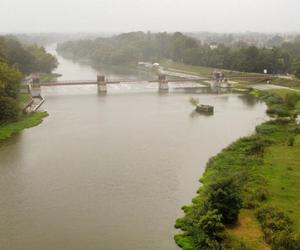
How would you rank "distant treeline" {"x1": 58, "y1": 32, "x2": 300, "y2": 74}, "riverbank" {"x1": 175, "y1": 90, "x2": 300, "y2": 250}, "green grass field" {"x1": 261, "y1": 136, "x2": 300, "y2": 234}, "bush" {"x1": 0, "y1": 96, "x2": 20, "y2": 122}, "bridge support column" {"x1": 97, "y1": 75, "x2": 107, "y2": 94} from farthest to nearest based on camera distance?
"distant treeline" {"x1": 58, "y1": 32, "x2": 300, "y2": 74}
"bridge support column" {"x1": 97, "y1": 75, "x2": 107, "y2": 94}
"bush" {"x1": 0, "y1": 96, "x2": 20, "y2": 122}
"green grass field" {"x1": 261, "y1": 136, "x2": 300, "y2": 234}
"riverbank" {"x1": 175, "y1": 90, "x2": 300, "y2": 250}

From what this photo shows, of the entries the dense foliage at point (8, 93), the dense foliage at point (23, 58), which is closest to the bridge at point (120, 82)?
the dense foliage at point (23, 58)

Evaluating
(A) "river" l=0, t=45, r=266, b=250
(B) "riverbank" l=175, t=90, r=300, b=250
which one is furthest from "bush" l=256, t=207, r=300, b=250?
(A) "river" l=0, t=45, r=266, b=250

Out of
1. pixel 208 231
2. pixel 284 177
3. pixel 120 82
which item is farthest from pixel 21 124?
pixel 208 231

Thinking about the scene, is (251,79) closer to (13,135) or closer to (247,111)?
(247,111)

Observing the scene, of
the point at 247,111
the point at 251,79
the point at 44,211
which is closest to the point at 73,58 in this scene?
the point at 251,79

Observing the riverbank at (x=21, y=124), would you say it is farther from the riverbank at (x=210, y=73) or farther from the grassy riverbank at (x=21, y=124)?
the riverbank at (x=210, y=73)

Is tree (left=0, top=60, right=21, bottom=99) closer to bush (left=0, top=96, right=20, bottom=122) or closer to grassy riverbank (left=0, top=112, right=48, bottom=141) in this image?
bush (left=0, top=96, right=20, bottom=122)

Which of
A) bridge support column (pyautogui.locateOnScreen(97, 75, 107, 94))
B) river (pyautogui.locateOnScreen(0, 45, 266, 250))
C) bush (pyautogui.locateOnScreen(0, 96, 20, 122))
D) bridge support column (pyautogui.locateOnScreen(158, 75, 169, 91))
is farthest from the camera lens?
bridge support column (pyautogui.locateOnScreen(158, 75, 169, 91))
